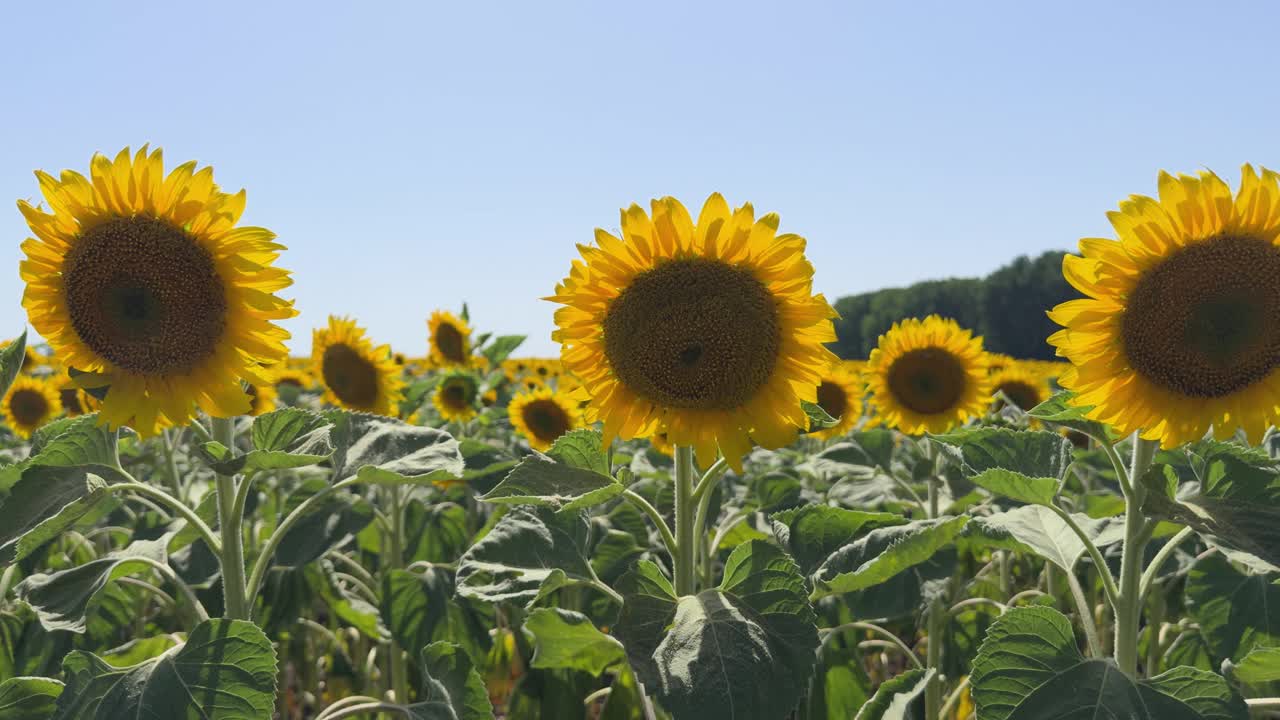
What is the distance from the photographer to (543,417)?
6.27m

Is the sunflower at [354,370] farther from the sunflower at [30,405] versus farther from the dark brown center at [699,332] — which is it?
the dark brown center at [699,332]

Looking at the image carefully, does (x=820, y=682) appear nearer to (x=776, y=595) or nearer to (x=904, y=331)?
(x=776, y=595)

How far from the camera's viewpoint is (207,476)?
7449 millimetres

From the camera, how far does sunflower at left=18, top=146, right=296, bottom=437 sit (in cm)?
248

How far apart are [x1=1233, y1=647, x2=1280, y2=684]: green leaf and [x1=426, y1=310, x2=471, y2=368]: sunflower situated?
258 inches

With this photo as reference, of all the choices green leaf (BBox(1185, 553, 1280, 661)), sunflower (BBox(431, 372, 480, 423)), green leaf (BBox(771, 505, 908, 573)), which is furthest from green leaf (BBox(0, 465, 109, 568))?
sunflower (BBox(431, 372, 480, 423))

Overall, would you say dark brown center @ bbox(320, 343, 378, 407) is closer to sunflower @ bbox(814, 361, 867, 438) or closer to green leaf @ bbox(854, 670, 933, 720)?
sunflower @ bbox(814, 361, 867, 438)

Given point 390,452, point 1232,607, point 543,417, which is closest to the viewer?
point 390,452

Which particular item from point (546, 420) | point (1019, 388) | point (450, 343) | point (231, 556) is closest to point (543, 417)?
point (546, 420)

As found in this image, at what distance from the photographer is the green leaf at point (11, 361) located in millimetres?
2498

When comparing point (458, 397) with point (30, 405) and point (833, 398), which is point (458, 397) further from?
point (30, 405)

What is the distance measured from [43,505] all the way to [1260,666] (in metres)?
3.09

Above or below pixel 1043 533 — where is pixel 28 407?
above

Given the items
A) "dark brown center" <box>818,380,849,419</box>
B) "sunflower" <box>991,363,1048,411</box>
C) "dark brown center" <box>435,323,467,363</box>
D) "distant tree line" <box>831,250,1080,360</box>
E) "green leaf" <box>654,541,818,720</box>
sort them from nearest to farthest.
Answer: "green leaf" <box>654,541,818,720</box>, "dark brown center" <box>818,380,849,419</box>, "sunflower" <box>991,363,1048,411</box>, "dark brown center" <box>435,323,467,363</box>, "distant tree line" <box>831,250,1080,360</box>
